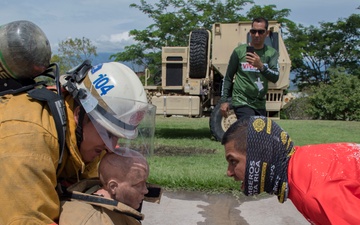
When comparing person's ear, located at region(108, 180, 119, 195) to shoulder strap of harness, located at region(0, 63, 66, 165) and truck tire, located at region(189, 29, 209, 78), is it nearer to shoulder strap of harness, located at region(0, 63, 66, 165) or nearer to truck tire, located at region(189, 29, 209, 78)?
shoulder strap of harness, located at region(0, 63, 66, 165)

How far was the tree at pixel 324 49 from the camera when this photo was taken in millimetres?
28281

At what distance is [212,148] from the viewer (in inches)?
355

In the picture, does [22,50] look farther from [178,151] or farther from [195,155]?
[178,151]

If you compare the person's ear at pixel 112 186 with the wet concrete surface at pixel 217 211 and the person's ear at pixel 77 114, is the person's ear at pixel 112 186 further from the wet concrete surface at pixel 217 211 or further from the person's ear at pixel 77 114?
the wet concrete surface at pixel 217 211

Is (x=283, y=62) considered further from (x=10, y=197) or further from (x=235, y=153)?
(x=10, y=197)

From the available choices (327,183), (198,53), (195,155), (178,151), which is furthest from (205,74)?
(327,183)

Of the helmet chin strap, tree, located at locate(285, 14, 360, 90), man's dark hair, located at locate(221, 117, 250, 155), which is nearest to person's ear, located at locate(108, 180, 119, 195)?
the helmet chin strap

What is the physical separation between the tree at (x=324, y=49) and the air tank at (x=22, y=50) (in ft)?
86.4

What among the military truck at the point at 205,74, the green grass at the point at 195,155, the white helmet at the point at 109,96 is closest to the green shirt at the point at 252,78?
the green grass at the point at 195,155

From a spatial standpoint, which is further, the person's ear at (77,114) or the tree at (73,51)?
the tree at (73,51)

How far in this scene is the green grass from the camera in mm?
5477

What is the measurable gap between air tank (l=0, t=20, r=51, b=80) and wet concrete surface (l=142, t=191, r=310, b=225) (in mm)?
2581

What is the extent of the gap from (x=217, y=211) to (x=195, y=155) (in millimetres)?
3405

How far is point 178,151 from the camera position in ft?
28.5
